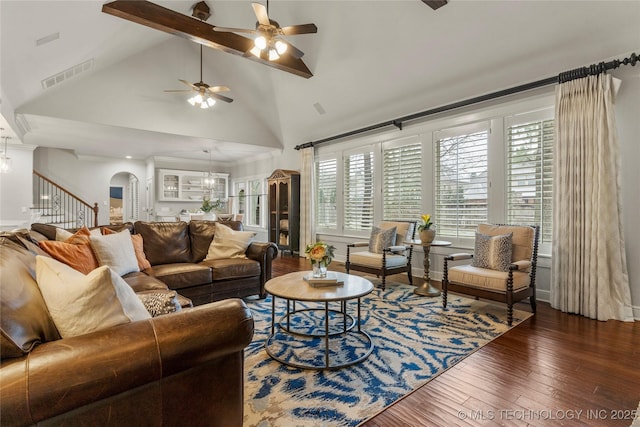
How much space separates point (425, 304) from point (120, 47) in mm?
5858

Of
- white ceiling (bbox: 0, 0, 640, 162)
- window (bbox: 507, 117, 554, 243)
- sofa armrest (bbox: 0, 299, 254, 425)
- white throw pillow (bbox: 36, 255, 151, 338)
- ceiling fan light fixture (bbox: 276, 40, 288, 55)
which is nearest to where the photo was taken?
sofa armrest (bbox: 0, 299, 254, 425)

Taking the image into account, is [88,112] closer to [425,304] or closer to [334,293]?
[334,293]

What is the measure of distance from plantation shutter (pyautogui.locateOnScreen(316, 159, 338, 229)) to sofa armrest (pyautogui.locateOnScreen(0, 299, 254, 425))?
5.36m

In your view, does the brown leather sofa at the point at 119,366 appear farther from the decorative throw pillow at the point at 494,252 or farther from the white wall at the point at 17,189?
the white wall at the point at 17,189

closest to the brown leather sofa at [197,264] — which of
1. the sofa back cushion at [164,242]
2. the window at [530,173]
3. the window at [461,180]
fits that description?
the sofa back cushion at [164,242]

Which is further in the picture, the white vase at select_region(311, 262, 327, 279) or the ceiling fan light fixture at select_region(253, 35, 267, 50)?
the ceiling fan light fixture at select_region(253, 35, 267, 50)

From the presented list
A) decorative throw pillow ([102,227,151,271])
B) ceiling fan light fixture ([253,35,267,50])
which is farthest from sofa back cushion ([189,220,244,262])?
ceiling fan light fixture ([253,35,267,50])

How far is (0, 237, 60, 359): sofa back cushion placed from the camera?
0.97 meters

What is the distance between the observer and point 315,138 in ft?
22.7

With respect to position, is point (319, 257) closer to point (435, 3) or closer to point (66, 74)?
point (435, 3)

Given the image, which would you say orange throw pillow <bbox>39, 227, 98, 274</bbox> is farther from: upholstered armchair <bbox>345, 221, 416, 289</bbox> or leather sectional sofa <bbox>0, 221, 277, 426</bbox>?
upholstered armchair <bbox>345, 221, 416, 289</bbox>

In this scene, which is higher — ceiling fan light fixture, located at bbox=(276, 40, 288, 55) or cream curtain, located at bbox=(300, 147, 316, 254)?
ceiling fan light fixture, located at bbox=(276, 40, 288, 55)

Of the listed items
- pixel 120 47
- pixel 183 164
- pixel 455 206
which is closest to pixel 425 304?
pixel 455 206

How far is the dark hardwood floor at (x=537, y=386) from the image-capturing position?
1.70 metres
